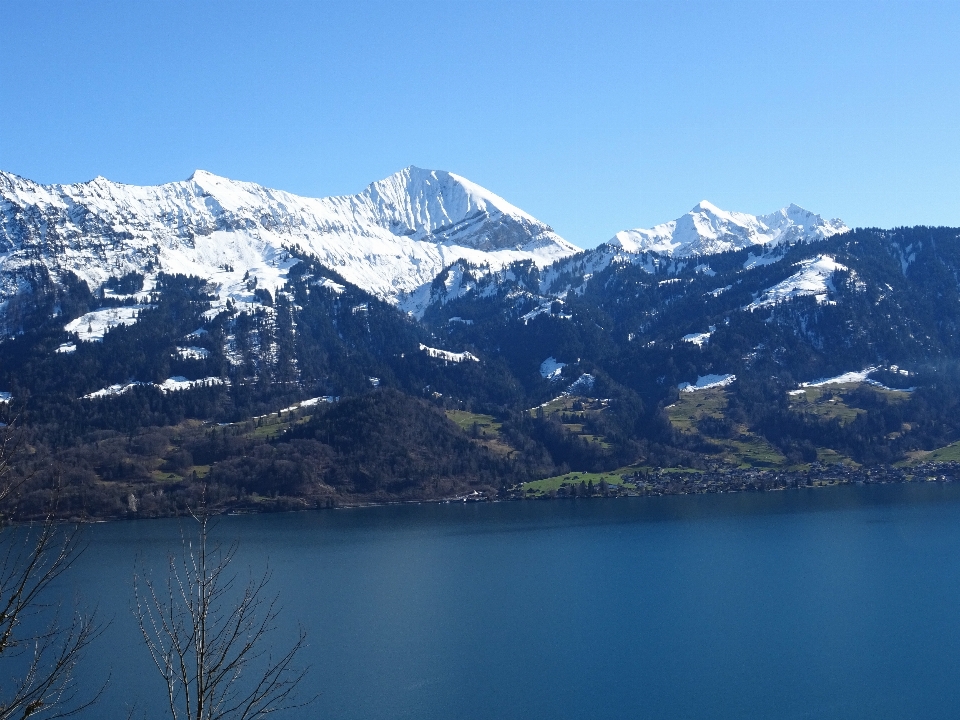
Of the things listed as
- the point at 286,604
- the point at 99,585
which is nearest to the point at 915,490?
the point at 286,604

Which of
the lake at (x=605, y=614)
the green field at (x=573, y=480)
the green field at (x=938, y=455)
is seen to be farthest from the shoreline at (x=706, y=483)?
the lake at (x=605, y=614)

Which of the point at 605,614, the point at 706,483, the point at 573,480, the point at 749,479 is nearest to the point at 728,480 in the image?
the point at 749,479

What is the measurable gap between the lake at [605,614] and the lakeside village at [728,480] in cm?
3409

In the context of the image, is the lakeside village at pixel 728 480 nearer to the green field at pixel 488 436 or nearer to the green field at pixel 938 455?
the green field at pixel 938 455

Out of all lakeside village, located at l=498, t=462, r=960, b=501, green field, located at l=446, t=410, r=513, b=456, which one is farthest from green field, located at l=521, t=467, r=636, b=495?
green field, located at l=446, t=410, r=513, b=456

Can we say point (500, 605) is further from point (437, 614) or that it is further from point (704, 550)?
point (704, 550)

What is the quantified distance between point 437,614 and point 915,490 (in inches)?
4123

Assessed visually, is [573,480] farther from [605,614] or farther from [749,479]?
[605,614]

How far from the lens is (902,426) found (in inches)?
7333

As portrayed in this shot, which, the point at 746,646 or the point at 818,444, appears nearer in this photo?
the point at 746,646

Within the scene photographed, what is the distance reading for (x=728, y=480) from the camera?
164 meters

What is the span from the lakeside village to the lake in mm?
34091

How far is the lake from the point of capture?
50.1m

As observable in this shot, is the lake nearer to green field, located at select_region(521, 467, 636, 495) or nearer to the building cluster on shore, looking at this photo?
the building cluster on shore
